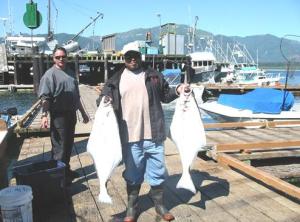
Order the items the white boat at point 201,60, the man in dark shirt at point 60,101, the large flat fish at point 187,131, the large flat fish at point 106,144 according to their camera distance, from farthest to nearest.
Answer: the white boat at point 201,60 → the man in dark shirt at point 60,101 → the large flat fish at point 187,131 → the large flat fish at point 106,144

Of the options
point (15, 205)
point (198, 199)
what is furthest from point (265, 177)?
point (15, 205)

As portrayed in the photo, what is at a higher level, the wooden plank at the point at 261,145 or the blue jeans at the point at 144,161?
the blue jeans at the point at 144,161

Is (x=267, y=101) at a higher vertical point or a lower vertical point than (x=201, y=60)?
lower

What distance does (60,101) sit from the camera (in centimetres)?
496

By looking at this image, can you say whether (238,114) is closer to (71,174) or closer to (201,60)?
(71,174)

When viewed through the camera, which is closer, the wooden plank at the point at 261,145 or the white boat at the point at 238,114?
the wooden plank at the point at 261,145

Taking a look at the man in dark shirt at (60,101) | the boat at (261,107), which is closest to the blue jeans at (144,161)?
the man in dark shirt at (60,101)

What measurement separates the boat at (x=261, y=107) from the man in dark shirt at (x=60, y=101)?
1021 centimetres

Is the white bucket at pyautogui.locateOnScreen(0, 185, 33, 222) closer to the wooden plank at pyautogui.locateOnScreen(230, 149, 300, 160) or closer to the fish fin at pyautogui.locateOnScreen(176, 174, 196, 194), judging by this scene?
the fish fin at pyautogui.locateOnScreen(176, 174, 196, 194)

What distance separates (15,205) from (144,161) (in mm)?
1249

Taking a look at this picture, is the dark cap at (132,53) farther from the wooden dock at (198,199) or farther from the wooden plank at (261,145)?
the wooden plank at (261,145)

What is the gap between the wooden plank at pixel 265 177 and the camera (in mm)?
4992

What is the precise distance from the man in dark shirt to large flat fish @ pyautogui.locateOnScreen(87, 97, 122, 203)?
115 centimetres

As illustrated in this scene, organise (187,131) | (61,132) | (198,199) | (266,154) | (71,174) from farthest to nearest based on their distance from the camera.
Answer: (266,154) < (71,174) < (61,132) < (198,199) < (187,131)
